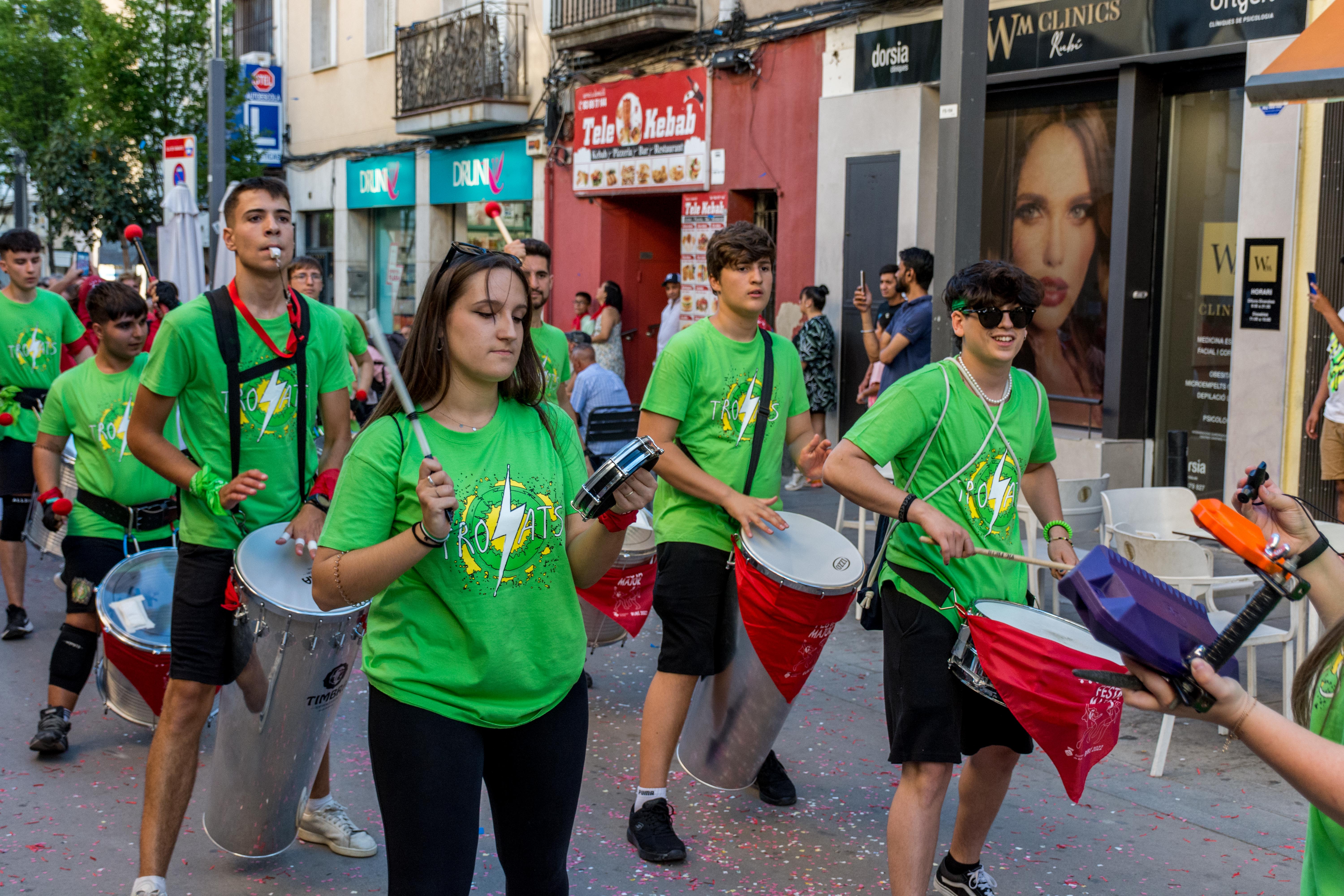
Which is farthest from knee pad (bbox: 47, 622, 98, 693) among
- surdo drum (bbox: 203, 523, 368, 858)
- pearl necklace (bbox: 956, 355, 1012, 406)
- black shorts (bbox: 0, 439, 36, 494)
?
pearl necklace (bbox: 956, 355, 1012, 406)

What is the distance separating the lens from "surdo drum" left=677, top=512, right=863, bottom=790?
391 centimetres

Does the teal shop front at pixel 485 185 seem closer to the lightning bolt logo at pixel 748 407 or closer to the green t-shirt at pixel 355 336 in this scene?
the green t-shirt at pixel 355 336

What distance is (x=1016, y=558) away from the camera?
307 cm

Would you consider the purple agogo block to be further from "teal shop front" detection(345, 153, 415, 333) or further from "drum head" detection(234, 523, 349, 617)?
"teal shop front" detection(345, 153, 415, 333)

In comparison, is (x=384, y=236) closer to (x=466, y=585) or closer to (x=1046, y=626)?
(x=1046, y=626)

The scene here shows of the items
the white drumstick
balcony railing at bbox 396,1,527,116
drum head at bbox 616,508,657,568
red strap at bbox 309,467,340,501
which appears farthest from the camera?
balcony railing at bbox 396,1,527,116

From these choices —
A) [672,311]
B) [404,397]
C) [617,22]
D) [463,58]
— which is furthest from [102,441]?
[463,58]

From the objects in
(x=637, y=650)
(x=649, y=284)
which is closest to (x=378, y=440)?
(x=637, y=650)

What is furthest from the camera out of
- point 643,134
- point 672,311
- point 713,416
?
point 643,134

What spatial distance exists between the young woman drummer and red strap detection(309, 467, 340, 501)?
37.1 inches

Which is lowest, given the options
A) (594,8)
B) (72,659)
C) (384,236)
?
(72,659)

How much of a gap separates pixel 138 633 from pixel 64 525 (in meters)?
1.52

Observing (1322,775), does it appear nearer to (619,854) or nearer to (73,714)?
(619,854)

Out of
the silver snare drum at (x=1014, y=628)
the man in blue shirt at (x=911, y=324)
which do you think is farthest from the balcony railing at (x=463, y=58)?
the silver snare drum at (x=1014, y=628)
